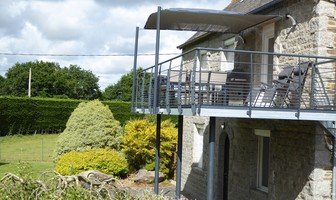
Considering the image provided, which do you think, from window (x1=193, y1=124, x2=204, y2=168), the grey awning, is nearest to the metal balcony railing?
the grey awning

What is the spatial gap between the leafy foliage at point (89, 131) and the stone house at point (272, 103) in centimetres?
615

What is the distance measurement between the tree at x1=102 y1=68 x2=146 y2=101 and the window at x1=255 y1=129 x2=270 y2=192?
6016 centimetres

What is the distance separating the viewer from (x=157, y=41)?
1055 centimetres

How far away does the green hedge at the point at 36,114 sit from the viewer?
107 feet

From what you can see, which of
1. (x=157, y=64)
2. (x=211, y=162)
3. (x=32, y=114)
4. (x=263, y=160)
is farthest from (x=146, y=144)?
(x=32, y=114)

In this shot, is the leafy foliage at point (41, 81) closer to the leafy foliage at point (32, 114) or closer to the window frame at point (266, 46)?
the leafy foliage at point (32, 114)

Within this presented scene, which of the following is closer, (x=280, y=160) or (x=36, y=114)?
(x=280, y=160)

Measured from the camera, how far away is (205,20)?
42.1ft

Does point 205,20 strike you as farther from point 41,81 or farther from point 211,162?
point 41,81

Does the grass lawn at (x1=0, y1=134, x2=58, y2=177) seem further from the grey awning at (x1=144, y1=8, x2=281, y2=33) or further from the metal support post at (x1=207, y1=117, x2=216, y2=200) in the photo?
the metal support post at (x1=207, y1=117, x2=216, y2=200)

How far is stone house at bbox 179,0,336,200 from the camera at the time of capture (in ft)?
32.5

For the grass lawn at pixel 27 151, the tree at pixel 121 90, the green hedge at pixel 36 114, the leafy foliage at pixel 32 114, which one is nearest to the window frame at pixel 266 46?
the grass lawn at pixel 27 151

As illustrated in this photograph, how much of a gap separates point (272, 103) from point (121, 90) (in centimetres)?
6862

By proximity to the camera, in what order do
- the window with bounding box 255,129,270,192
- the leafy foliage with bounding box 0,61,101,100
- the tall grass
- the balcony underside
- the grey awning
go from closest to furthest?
the balcony underside → the grey awning → the window with bounding box 255,129,270,192 → the tall grass → the leafy foliage with bounding box 0,61,101,100
